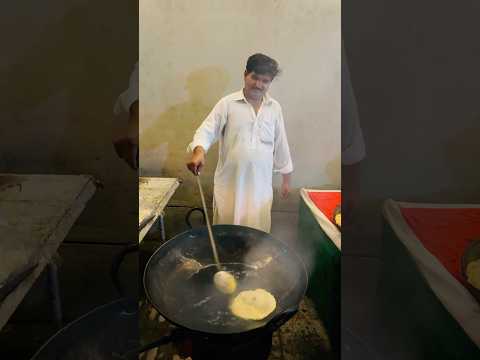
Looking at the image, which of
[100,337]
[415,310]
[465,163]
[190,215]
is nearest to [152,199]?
[190,215]

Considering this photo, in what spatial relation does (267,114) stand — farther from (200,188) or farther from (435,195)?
(435,195)

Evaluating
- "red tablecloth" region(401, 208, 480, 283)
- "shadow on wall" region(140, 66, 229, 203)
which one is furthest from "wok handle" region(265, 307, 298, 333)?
"red tablecloth" region(401, 208, 480, 283)

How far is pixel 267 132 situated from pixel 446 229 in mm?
505

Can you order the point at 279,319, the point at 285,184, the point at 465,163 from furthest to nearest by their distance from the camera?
the point at 465,163, the point at 285,184, the point at 279,319

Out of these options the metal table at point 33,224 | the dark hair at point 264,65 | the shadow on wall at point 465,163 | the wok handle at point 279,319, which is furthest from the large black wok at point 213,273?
the shadow on wall at point 465,163

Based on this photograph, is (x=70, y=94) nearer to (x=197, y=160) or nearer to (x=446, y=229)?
(x=197, y=160)

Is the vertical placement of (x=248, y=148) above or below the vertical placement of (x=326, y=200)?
above

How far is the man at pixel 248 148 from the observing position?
0.74 metres

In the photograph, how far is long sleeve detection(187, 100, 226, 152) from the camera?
0.74 metres

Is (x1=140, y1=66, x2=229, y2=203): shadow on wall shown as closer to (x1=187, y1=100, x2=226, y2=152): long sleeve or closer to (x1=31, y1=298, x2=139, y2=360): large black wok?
(x1=187, y1=100, x2=226, y2=152): long sleeve

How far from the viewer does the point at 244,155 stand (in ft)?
2.45

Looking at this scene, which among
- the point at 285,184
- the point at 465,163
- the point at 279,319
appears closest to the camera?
the point at 279,319

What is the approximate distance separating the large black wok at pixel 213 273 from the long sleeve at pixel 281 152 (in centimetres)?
15

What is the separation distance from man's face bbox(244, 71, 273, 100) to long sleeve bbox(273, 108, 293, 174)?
6 cm
